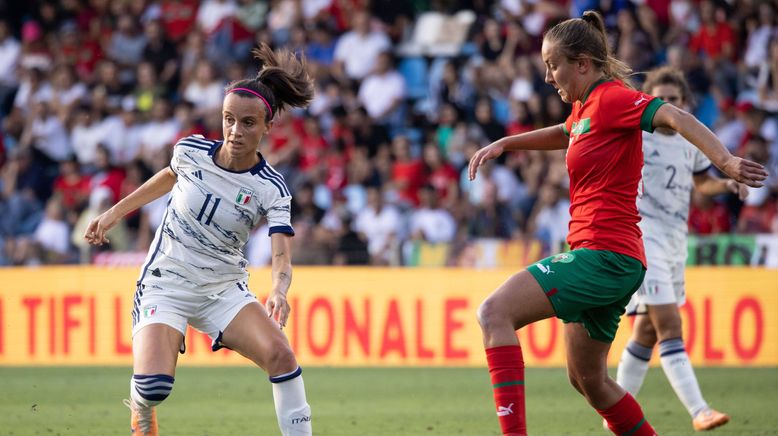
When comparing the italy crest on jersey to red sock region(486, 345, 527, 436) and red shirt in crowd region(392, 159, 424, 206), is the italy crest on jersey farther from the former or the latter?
red shirt in crowd region(392, 159, 424, 206)

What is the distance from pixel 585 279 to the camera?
5711 mm

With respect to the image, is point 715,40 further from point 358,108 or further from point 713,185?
point 713,185

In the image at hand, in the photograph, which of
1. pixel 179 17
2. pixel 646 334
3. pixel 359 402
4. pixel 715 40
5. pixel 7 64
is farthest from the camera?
pixel 179 17

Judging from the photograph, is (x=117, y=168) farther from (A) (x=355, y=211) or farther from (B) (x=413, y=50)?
(B) (x=413, y=50)

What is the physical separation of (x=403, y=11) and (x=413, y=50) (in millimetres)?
852

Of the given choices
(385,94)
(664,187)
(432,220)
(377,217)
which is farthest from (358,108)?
(664,187)

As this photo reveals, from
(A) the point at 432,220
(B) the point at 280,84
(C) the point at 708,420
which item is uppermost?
(B) the point at 280,84

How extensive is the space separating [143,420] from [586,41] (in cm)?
318

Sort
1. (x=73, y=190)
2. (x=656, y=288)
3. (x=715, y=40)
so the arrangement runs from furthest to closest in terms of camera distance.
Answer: (x=73, y=190) → (x=715, y=40) → (x=656, y=288)

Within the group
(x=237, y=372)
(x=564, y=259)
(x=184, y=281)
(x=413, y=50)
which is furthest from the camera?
(x=413, y=50)

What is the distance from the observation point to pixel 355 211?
1666 centimetres

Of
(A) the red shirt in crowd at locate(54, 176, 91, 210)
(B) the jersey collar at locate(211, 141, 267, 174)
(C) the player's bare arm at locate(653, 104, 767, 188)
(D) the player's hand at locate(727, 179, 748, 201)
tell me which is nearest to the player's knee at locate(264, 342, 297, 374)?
(B) the jersey collar at locate(211, 141, 267, 174)

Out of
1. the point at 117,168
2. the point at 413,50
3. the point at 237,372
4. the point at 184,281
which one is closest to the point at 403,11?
the point at 413,50

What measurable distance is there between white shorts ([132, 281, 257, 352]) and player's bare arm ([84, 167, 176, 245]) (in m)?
0.40
